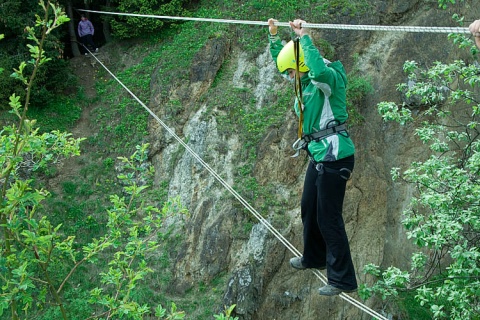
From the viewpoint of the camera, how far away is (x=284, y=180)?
11453 mm

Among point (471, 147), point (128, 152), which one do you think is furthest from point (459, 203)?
point (128, 152)

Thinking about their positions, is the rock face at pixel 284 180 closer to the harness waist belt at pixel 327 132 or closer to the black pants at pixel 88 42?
the black pants at pixel 88 42

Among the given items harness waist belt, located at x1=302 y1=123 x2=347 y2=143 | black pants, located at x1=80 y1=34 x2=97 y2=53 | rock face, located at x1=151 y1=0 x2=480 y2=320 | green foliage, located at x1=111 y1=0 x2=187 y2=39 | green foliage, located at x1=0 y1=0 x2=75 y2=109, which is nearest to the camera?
harness waist belt, located at x1=302 y1=123 x2=347 y2=143

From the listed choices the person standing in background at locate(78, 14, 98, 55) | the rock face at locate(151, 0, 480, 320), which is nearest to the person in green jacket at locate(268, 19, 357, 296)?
the rock face at locate(151, 0, 480, 320)

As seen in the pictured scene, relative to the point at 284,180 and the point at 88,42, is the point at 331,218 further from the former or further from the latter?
the point at 88,42

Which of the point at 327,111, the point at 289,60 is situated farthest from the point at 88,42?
the point at 327,111

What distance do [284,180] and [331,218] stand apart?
6345 mm

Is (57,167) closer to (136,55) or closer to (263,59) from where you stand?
(136,55)

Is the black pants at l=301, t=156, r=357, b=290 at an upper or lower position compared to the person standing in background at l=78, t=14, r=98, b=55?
lower

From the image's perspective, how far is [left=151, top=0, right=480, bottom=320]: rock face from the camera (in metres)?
10.7

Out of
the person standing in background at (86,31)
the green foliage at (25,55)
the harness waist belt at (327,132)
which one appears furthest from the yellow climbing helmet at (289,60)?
the person standing in background at (86,31)

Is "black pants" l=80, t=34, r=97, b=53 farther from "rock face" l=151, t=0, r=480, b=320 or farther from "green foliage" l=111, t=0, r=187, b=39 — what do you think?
"rock face" l=151, t=0, r=480, b=320

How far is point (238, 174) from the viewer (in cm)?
1158

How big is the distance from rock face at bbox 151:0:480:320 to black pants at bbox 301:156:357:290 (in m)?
5.38
